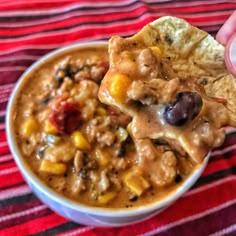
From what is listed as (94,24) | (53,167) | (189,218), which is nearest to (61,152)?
(53,167)

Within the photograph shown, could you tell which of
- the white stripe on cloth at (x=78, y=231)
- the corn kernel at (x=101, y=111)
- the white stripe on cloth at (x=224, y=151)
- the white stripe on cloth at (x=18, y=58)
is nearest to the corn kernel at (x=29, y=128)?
the corn kernel at (x=101, y=111)

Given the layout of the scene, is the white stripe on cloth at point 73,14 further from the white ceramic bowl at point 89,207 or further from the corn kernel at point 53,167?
the corn kernel at point 53,167

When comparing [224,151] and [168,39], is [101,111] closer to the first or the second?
[168,39]

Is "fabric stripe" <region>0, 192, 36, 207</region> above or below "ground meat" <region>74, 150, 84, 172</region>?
below

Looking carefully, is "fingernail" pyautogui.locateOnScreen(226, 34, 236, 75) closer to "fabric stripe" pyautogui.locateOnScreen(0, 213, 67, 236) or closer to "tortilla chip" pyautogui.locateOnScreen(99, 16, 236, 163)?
"tortilla chip" pyautogui.locateOnScreen(99, 16, 236, 163)

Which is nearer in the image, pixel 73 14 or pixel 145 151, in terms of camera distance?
pixel 145 151

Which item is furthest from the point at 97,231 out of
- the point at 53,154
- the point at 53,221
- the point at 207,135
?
the point at 207,135

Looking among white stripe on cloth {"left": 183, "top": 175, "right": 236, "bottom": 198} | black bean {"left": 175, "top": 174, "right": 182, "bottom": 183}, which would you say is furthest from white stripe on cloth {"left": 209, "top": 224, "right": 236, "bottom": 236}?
black bean {"left": 175, "top": 174, "right": 182, "bottom": 183}
